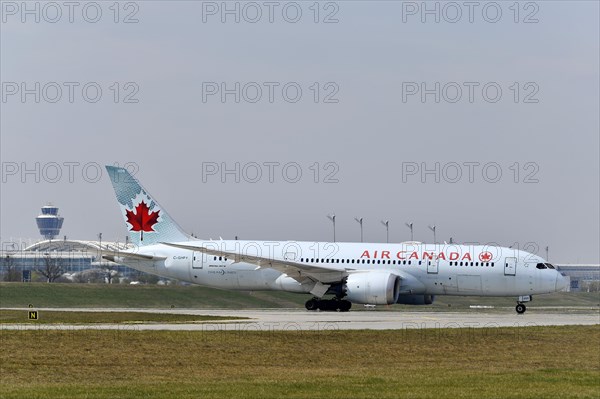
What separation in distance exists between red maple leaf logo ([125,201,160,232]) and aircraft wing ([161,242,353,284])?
14.8ft

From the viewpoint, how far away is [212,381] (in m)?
28.5

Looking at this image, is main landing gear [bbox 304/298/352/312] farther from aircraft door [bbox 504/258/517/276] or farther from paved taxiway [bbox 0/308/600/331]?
aircraft door [bbox 504/258/517/276]

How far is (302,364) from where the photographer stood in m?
33.5

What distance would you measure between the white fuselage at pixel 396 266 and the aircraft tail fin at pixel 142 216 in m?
1.48

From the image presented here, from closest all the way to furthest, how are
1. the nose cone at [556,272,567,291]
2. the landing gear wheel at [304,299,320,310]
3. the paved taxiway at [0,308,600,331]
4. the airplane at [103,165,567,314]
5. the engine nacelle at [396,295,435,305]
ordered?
the paved taxiway at [0,308,600,331], the airplane at [103,165,567,314], the nose cone at [556,272,567,291], the landing gear wheel at [304,299,320,310], the engine nacelle at [396,295,435,305]

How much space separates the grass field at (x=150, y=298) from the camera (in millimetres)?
74625

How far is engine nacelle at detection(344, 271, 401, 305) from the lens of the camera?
2370 inches

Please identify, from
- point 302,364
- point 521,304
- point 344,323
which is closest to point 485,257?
point 521,304

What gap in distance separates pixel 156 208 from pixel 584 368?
39499mm

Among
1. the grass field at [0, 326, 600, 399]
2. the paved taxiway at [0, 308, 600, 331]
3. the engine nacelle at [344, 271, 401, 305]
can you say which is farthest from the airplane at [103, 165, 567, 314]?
the grass field at [0, 326, 600, 399]

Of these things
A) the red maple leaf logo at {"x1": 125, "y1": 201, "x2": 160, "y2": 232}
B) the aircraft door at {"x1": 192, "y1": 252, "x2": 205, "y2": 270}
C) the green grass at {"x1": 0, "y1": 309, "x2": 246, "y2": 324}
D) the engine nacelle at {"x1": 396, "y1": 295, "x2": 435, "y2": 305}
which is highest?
the red maple leaf logo at {"x1": 125, "y1": 201, "x2": 160, "y2": 232}

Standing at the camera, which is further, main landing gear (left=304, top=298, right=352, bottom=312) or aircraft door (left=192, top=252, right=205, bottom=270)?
aircraft door (left=192, top=252, right=205, bottom=270)

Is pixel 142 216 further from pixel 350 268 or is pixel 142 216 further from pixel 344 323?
pixel 344 323

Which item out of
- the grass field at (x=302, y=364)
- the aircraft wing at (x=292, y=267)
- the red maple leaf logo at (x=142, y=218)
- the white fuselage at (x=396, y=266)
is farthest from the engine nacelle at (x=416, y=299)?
the grass field at (x=302, y=364)
